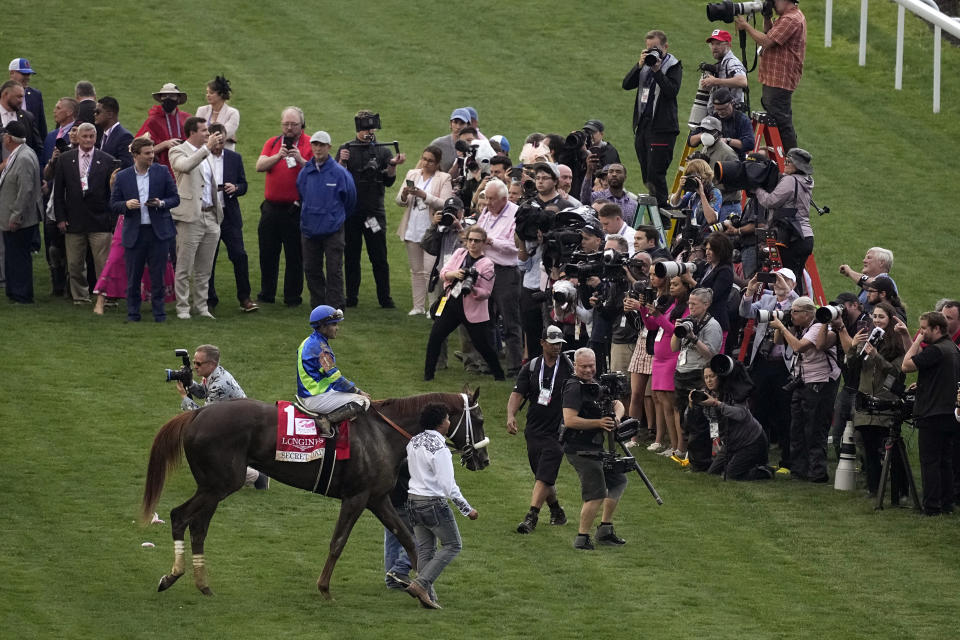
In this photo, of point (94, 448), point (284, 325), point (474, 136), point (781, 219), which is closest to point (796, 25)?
point (781, 219)

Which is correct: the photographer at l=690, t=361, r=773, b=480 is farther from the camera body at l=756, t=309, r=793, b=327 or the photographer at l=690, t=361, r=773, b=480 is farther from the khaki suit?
the khaki suit

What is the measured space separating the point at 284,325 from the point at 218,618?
28.9ft

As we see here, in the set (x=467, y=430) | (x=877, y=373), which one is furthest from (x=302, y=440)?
(x=877, y=373)

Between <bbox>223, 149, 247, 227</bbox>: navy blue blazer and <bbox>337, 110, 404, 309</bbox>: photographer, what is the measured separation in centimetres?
131

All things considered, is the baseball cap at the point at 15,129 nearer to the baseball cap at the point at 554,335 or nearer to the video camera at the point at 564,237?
the video camera at the point at 564,237

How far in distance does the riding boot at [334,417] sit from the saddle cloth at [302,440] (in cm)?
5

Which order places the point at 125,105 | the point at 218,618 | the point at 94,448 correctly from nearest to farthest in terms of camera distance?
the point at 218,618 → the point at 94,448 → the point at 125,105

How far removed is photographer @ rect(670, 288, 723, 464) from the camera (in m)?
16.7

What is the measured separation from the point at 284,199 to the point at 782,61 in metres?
6.63

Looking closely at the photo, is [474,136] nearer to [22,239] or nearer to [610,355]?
[610,355]

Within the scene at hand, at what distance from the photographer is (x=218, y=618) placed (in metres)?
12.6

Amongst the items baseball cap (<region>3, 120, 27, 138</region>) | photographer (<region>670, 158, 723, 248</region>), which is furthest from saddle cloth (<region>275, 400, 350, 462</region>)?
baseball cap (<region>3, 120, 27, 138</region>)

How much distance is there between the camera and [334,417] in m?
13.5

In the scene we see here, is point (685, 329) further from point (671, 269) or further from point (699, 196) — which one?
point (699, 196)
